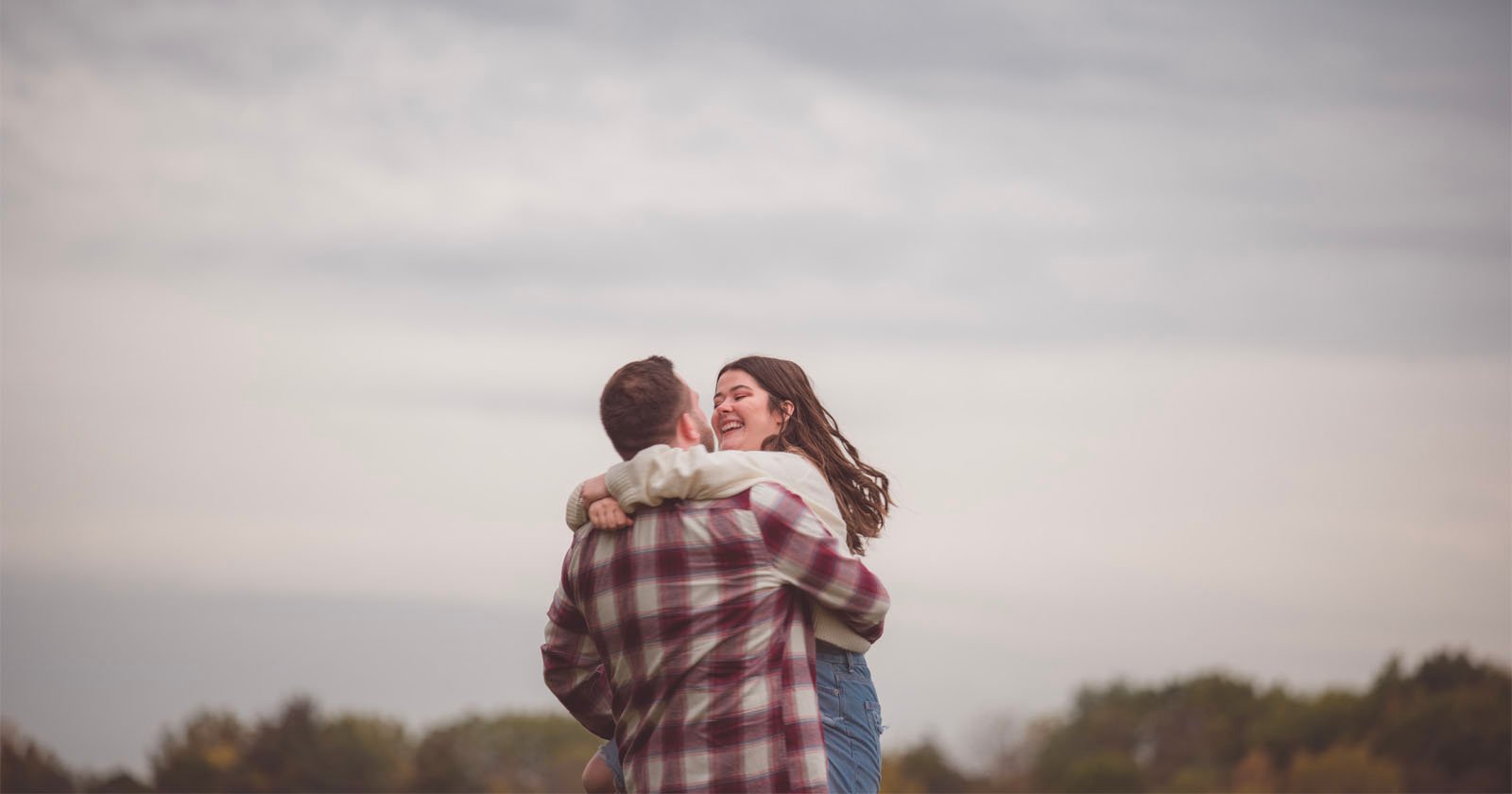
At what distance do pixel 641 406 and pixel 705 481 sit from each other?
0.25 meters

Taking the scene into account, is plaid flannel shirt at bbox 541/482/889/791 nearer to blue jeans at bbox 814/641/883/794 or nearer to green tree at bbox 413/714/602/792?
blue jeans at bbox 814/641/883/794

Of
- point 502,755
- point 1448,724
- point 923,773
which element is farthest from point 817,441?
point 502,755

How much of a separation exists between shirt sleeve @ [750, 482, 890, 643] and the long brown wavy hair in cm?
66

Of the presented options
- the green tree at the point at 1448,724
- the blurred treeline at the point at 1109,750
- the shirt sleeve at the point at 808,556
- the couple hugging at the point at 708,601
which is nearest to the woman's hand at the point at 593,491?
the couple hugging at the point at 708,601

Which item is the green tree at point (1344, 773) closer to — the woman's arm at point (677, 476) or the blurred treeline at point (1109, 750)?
the blurred treeline at point (1109, 750)

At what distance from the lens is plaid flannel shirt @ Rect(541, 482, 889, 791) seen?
3053 millimetres

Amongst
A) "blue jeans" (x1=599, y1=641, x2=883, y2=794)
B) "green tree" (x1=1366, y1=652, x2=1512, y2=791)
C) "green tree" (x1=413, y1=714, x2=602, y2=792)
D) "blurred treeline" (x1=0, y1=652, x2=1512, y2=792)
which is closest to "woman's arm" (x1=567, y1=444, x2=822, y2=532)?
"blue jeans" (x1=599, y1=641, x2=883, y2=794)

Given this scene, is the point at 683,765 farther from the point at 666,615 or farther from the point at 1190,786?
the point at 1190,786

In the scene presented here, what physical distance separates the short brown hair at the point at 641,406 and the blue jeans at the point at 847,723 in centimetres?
69

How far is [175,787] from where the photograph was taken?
24.8 m

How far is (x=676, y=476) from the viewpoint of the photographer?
3.08 metres

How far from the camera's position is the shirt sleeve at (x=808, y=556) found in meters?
3.08

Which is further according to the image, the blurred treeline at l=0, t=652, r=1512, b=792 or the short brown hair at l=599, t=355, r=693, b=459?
the blurred treeline at l=0, t=652, r=1512, b=792

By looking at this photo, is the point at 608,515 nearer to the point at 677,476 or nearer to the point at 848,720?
the point at 677,476
